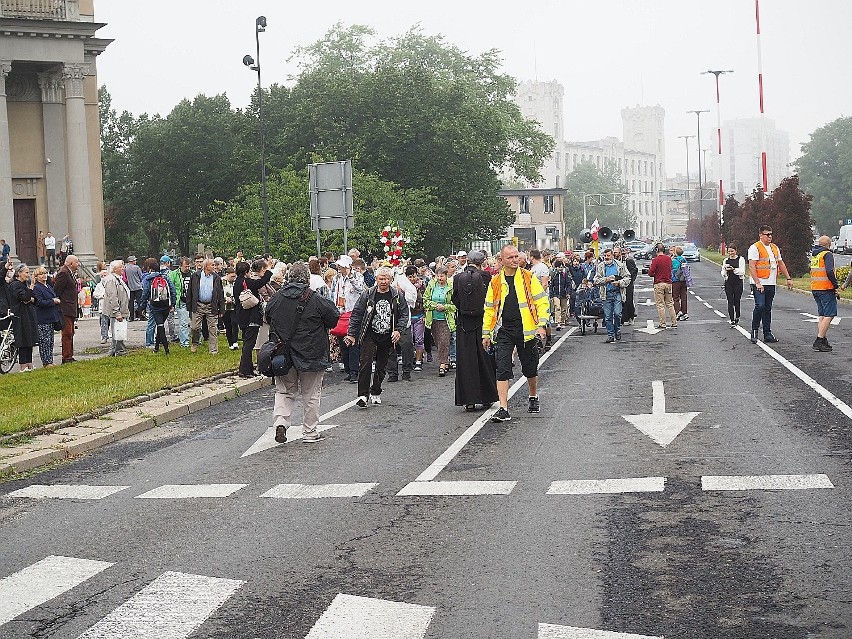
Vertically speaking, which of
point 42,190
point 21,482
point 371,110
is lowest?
point 21,482

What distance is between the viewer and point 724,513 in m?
8.34

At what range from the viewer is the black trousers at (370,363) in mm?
15625

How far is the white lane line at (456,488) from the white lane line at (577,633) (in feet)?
11.6

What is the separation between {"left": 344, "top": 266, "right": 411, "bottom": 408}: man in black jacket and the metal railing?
3881cm

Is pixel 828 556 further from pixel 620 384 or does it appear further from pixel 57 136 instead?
pixel 57 136

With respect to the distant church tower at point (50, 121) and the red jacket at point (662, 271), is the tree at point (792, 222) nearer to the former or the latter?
the red jacket at point (662, 271)

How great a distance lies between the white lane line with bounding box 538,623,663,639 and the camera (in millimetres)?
5715

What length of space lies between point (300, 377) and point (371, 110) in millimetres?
49173

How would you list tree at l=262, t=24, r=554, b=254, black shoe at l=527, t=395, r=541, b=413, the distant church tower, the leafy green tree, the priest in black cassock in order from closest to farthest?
1. black shoe at l=527, t=395, r=541, b=413
2. the priest in black cassock
3. the leafy green tree
4. the distant church tower
5. tree at l=262, t=24, r=554, b=254

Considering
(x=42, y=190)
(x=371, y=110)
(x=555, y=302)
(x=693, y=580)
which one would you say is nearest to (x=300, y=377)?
(x=693, y=580)

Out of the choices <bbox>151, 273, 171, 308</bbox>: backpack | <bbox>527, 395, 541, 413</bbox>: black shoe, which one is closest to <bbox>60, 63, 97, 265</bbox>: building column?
<bbox>151, 273, 171, 308</bbox>: backpack

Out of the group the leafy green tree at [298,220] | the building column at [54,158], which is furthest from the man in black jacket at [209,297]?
the building column at [54,158]

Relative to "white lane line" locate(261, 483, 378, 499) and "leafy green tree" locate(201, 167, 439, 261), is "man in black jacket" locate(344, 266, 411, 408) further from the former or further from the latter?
"leafy green tree" locate(201, 167, 439, 261)

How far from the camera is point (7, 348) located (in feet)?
69.4
